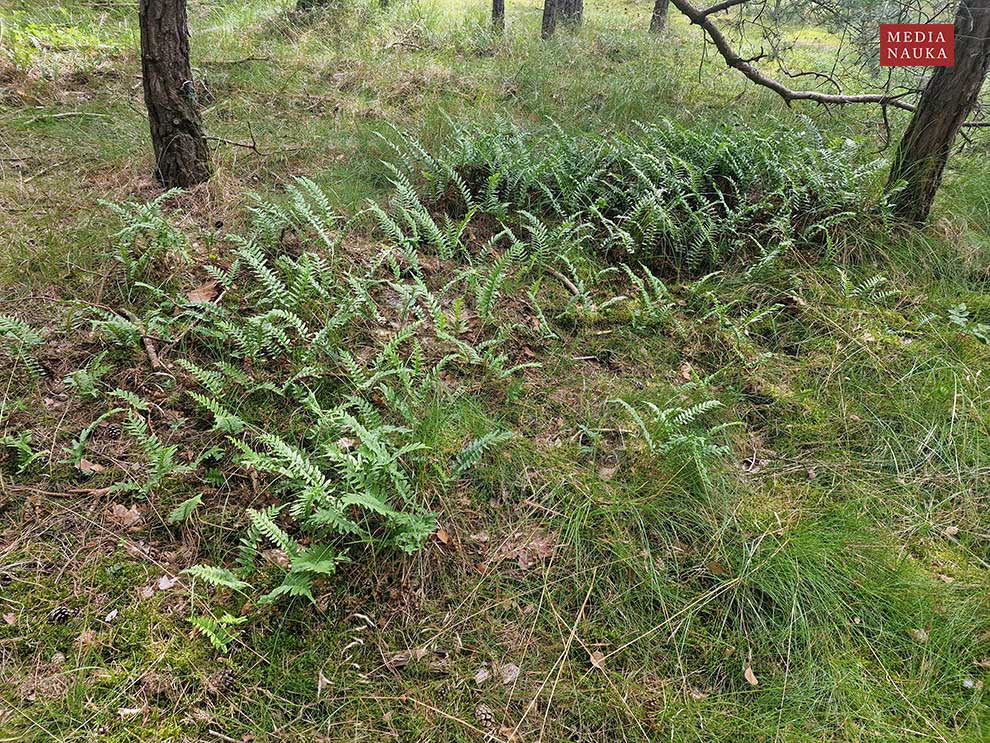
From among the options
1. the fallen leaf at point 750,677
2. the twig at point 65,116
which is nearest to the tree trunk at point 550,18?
the twig at point 65,116

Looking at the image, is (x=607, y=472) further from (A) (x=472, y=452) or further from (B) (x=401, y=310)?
(B) (x=401, y=310)

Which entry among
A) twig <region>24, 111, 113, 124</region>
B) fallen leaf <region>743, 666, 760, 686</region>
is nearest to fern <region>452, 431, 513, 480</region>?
fallen leaf <region>743, 666, 760, 686</region>

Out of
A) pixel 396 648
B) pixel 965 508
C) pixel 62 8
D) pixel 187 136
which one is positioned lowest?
pixel 396 648

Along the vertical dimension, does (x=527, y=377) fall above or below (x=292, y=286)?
below

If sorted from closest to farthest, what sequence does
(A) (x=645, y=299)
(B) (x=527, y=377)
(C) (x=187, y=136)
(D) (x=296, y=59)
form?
(B) (x=527, y=377) < (A) (x=645, y=299) < (C) (x=187, y=136) < (D) (x=296, y=59)

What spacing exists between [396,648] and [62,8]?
9.57 metres

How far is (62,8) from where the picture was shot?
24.5ft

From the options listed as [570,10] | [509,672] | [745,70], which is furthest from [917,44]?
[570,10]

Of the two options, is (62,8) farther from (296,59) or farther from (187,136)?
(187,136)

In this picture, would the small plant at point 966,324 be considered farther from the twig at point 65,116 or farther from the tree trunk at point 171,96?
the twig at point 65,116

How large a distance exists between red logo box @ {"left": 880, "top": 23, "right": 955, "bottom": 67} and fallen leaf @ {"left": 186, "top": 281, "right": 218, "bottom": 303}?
18.3 ft

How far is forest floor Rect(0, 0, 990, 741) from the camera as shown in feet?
6.99

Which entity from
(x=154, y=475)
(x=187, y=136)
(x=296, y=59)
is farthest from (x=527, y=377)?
(x=296, y=59)

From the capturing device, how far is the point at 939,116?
434 centimetres
